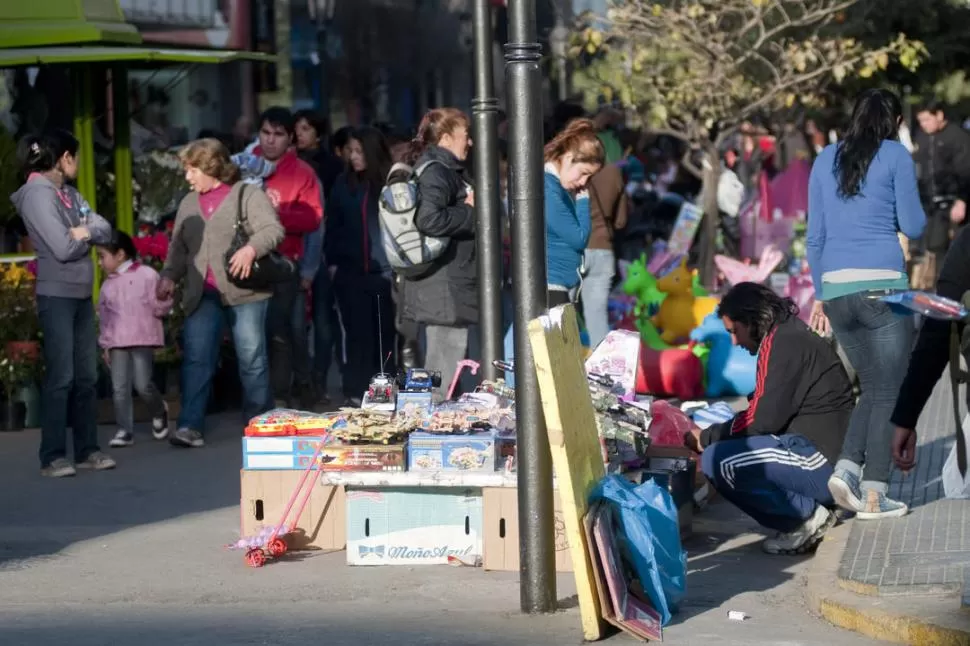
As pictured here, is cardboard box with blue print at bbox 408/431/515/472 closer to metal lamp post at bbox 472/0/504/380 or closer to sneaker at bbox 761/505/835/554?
metal lamp post at bbox 472/0/504/380

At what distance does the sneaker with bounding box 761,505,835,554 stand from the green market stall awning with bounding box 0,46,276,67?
5.84 m

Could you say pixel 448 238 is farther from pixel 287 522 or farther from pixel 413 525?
pixel 413 525

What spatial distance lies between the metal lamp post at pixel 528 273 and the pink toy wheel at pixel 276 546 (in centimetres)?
149

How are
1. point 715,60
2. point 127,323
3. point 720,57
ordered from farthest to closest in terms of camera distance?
point 715,60 → point 720,57 → point 127,323

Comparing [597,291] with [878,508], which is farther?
[597,291]

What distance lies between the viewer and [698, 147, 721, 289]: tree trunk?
52.9 feet

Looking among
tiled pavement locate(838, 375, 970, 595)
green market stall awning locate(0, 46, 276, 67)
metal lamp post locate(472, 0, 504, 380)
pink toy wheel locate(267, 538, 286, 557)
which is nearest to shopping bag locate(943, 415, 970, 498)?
tiled pavement locate(838, 375, 970, 595)

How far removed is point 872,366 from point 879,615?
217 cm

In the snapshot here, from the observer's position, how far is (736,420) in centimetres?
826

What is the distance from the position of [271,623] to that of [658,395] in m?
6.36

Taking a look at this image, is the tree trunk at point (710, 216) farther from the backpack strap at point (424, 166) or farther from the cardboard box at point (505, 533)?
the cardboard box at point (505, 533)

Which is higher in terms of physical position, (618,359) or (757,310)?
(757,310)

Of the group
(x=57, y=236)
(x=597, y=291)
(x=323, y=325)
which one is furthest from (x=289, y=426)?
(x=597, y=291)

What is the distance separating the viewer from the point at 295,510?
7.95 meters
